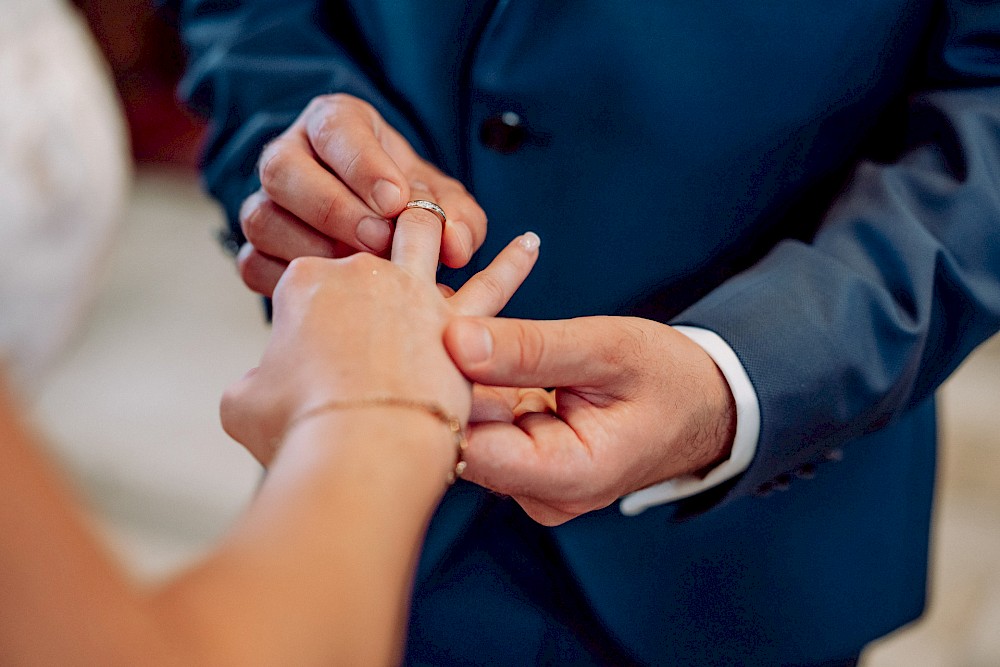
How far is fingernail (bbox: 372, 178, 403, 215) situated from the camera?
627 mm

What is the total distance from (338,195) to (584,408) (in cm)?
24

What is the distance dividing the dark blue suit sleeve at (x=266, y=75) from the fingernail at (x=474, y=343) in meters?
0.30

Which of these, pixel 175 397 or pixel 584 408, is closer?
pixel 584 408

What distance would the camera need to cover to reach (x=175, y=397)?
2.03m

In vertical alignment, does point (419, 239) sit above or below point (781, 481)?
above

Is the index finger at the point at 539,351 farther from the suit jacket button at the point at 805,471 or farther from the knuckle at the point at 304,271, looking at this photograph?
the suit jacket button at the point at 805,471

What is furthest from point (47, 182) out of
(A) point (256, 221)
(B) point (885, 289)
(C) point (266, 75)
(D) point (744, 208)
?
(B) point (885, 289)

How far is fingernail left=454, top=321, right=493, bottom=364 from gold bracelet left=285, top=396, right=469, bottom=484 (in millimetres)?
39

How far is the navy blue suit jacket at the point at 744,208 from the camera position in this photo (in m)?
0.63

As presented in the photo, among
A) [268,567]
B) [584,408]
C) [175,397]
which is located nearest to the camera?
[268,567]

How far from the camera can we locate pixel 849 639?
0.78m

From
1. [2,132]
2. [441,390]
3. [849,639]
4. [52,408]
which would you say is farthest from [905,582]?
[52,408]

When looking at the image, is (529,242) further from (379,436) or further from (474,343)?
(379,436)

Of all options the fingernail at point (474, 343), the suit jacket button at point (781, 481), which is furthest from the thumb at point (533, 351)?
the suit jacket button at point (781, 481)
